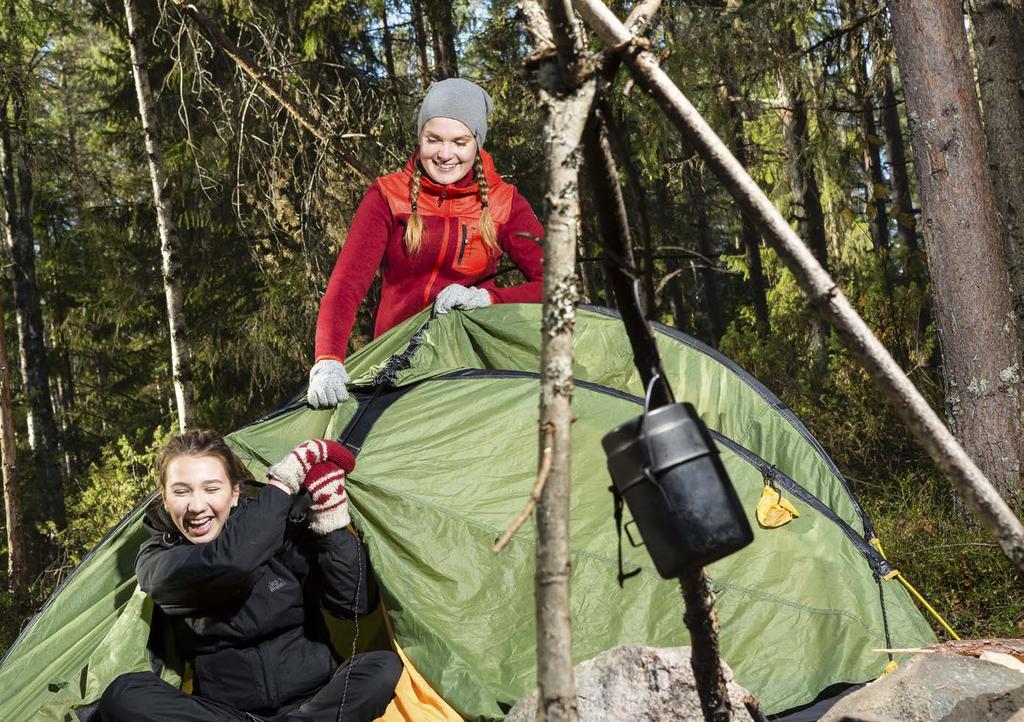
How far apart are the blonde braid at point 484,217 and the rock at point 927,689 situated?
7.51 ft

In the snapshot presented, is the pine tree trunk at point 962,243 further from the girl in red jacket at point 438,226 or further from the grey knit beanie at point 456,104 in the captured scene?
the grey knit beanie at point 456,104

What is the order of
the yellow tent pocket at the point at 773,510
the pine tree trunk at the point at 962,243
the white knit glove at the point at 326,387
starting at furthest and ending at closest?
the pine tree trunk at the point at 962,243
the white knit glove at the point at 326,387
the yellow tent pocket at the point at 773,510

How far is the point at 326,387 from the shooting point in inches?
146

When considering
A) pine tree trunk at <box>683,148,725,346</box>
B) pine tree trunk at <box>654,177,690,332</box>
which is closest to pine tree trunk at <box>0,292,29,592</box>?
pine tree trunk at <box>654,177,690,332</box>

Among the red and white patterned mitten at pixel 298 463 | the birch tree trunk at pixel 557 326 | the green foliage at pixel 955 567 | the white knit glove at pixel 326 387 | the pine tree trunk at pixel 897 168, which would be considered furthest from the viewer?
the pine tree trunk at pixel 897 168

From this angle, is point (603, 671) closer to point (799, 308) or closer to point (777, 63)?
point (777, 63)

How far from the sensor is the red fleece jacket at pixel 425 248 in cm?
417

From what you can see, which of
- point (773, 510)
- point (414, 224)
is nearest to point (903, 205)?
point (414, 224)

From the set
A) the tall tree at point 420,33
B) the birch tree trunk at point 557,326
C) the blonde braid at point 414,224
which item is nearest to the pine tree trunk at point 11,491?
the tall tree at point 420,33

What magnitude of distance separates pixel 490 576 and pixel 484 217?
5.00ft

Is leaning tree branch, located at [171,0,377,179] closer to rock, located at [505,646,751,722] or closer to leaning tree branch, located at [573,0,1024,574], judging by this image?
rock, located at [505,646,751,722]

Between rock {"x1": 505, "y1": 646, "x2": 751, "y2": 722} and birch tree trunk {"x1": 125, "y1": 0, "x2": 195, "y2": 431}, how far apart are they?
4.94 meters

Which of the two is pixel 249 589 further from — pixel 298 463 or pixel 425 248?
pixel 425 248

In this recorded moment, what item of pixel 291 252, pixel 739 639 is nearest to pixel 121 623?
pixel 739 639
